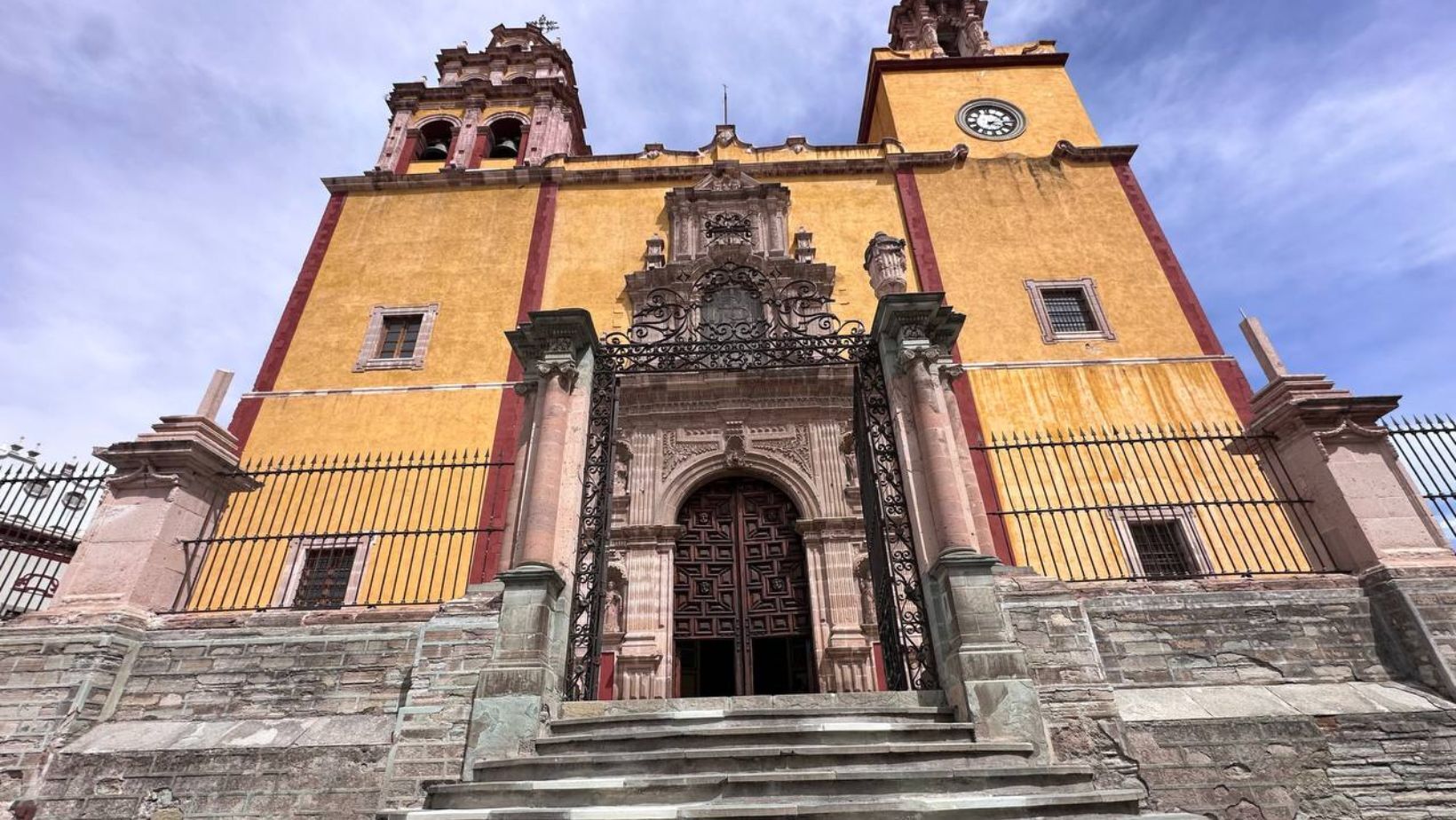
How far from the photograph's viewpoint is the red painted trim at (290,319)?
38.9 ft

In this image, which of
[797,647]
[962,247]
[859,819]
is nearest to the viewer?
[859,819]

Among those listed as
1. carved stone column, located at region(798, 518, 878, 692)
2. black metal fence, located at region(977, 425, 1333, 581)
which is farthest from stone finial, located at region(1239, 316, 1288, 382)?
carved stone column, located at region(798, 518, 878, 692)

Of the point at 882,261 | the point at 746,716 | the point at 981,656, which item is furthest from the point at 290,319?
the point at 981,656

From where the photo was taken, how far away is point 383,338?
42.8ft

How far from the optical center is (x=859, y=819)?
13.6 feet

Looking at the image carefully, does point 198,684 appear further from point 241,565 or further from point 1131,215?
point 1131,215

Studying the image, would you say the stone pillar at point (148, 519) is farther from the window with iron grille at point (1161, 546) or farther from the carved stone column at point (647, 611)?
the window with iron grille at point (1161, 546)

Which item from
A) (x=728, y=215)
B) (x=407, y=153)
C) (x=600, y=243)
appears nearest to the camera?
(x=728, y=215)

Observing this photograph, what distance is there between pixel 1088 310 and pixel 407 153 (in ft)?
49.0

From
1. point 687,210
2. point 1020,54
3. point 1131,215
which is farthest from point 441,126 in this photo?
point 1131,215

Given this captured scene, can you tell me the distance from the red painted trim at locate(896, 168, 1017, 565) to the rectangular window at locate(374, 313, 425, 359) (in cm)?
927

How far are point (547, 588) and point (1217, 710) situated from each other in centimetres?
558

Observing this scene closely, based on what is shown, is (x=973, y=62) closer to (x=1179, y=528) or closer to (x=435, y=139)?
(x=1179, y=528)

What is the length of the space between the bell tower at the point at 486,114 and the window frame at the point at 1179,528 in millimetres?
13391
